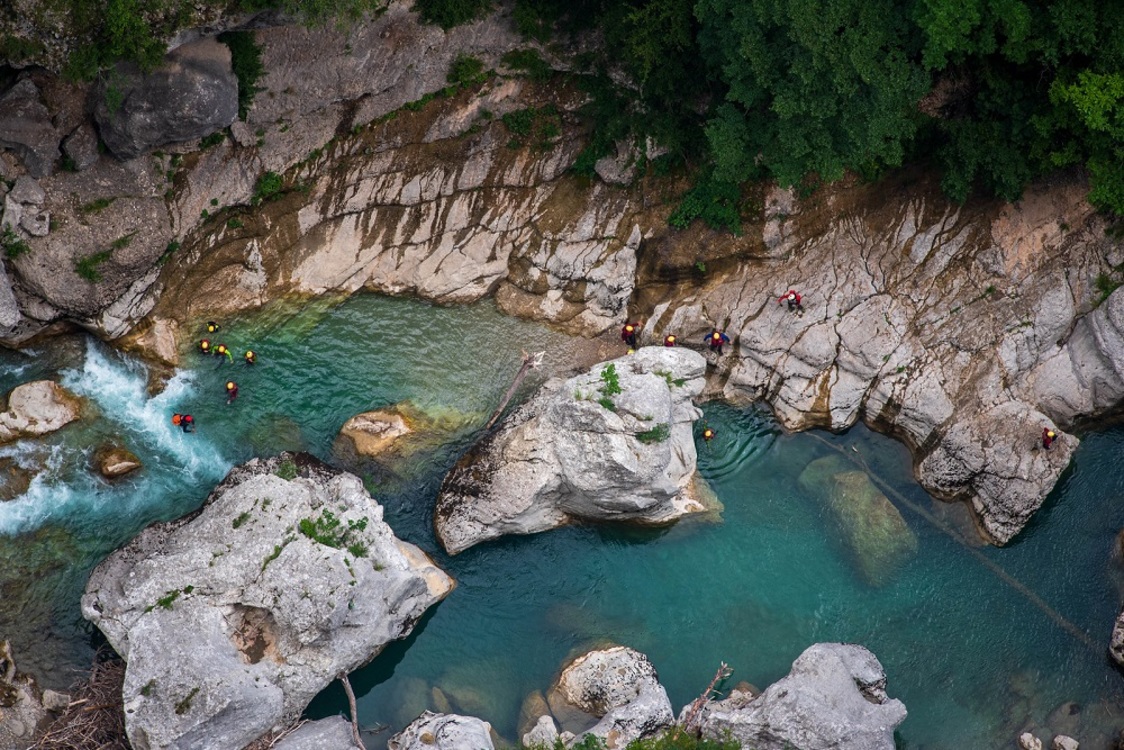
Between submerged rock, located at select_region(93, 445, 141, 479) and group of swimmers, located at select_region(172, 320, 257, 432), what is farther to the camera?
group of swimmers, located at select_region(172, 320, 257, 432)

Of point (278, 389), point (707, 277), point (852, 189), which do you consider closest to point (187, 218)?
point (278, 389)

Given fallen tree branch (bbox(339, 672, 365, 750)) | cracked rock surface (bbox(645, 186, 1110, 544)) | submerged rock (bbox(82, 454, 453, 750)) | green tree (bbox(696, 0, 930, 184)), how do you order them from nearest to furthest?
submerged rock (bbox(82, 454, 453, 750)), green tree (bbox(696, 0, 930, 184)), fallen tree branch (bbox(339, 672, 365, 750)), cracked rock surface (bbox(645, 186, 1110, 544))

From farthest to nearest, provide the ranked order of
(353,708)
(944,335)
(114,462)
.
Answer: (944,335) → (114,462) → (353,708)

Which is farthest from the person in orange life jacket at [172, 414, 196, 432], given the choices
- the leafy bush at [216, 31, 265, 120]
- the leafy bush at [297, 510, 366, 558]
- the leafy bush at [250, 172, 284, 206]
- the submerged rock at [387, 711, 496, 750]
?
the submerged rock at [387, 711, 496, 750]

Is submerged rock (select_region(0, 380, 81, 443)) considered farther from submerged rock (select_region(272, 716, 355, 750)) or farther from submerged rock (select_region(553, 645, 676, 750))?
submerged rock (select_region(553, 645, 676, 750))

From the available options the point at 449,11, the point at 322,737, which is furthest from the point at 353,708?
the point at 449,11

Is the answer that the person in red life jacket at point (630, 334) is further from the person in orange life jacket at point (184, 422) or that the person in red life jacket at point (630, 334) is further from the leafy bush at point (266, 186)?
the person in orange life jacket at point (184, 422)

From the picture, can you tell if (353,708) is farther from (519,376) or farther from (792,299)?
(792,299)

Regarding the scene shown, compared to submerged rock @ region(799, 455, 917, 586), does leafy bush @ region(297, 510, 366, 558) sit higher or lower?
lower
